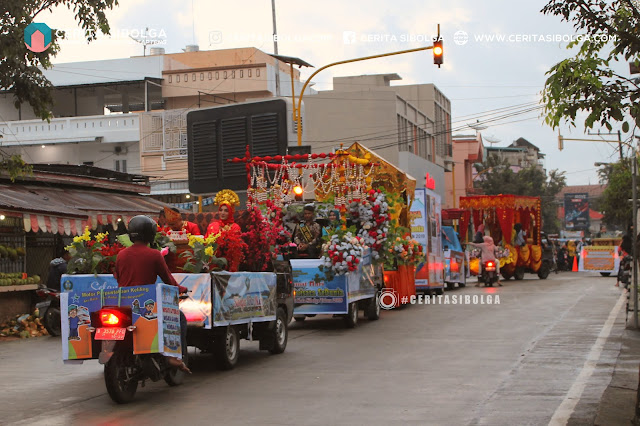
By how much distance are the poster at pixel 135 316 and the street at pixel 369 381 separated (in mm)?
624

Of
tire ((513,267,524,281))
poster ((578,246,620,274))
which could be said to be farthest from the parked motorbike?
poster ((578,246,620,274))

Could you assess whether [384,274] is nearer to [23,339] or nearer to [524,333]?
[524,333]

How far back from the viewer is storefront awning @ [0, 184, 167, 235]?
1903 centimetres

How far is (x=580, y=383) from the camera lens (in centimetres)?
1039

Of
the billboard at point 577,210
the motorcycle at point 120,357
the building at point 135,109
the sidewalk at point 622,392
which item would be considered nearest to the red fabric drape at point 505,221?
the building at point 135,109

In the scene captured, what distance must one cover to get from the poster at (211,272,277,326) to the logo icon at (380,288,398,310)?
8.57m

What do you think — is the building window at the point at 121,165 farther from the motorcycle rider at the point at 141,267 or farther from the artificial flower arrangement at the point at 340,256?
the motorcycle rider at the point at 141,267

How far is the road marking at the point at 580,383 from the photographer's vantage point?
27.5 ft

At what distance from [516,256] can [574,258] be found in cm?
1647

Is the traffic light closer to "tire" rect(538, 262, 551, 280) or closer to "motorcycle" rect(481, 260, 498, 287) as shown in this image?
"motorcycle" rect(481, 260, 498, 287)

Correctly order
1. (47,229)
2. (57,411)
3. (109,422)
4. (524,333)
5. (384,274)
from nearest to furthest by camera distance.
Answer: (109,422), (57,411), (524,333), (47,229), (384,274)

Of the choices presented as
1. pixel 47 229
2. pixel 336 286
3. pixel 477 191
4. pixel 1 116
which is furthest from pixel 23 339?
pixel 477 191

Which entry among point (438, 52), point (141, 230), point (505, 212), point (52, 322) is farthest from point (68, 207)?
point (505, 212)

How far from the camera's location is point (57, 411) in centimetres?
923
